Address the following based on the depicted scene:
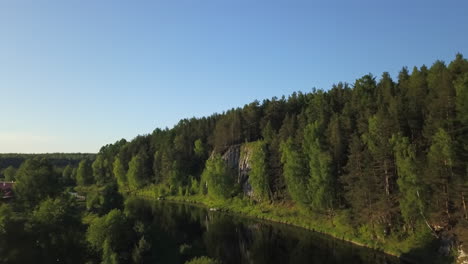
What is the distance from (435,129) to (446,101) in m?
4.30

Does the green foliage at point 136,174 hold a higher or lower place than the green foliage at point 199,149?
lower

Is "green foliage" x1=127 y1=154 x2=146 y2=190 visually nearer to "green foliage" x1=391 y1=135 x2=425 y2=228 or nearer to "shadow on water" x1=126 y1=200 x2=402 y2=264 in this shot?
"shadow on water" x1=126 y1=200 x2=402 y2=264

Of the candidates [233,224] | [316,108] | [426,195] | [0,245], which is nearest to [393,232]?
[426,195]

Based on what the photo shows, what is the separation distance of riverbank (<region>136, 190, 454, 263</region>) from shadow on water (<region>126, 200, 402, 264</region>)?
5.28 ft

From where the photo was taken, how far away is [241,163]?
361 ft

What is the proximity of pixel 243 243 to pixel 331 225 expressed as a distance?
17.9 metres

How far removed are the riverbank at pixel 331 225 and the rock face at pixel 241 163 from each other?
5547mm

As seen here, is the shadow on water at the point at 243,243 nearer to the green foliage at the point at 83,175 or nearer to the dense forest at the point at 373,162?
the dense forest at the point at 373,162

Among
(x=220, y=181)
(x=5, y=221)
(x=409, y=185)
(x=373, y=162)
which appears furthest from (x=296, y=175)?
(x=5, y=221)

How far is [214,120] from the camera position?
500ft

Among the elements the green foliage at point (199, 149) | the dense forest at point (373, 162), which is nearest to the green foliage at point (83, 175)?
the green foliage at point (199, 149)

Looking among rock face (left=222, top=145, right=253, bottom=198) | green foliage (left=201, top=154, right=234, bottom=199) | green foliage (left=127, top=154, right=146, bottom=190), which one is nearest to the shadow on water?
green foliage (left=201, top=154, right=234, bottom=199)

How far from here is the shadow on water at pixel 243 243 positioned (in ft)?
156

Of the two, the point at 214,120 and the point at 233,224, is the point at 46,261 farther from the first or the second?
the point at 214,120
